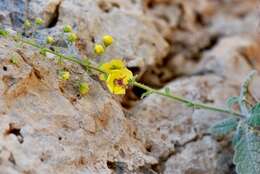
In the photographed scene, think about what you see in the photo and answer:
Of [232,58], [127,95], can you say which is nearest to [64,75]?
[127,95]

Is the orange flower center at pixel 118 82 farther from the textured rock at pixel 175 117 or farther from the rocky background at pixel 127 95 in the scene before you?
the textured rock at pixel 175 117

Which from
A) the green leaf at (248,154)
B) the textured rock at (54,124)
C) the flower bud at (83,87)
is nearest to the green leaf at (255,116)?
the green leaf at (248,154)

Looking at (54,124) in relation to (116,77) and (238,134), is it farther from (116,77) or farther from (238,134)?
(238,134)

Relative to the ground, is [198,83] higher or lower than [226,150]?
higher

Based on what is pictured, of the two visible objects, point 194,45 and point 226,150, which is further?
point 194,45

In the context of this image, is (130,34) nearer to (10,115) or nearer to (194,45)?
(194,45)

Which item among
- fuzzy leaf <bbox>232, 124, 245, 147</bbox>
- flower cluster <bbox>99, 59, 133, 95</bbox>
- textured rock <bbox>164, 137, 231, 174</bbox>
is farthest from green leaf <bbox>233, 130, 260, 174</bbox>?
flower cluster <bbox>99, 59, 133, 95</bbox>

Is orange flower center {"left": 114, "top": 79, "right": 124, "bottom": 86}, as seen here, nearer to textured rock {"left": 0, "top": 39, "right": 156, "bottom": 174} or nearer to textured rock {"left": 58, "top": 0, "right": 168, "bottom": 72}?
textured rock {"left": 0, "top": 39, "right": 156, "bottom": 174}

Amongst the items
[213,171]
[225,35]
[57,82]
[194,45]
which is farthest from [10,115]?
[225,35]
